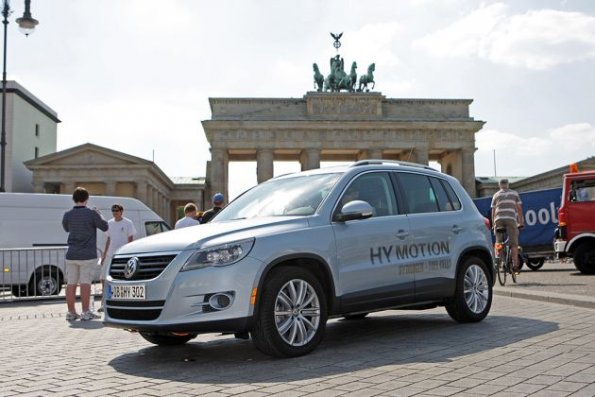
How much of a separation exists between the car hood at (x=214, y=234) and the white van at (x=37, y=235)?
888 centimetres

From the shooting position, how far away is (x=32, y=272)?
16469 millimetres

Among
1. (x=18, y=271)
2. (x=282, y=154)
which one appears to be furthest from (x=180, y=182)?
(x=18, y=271)

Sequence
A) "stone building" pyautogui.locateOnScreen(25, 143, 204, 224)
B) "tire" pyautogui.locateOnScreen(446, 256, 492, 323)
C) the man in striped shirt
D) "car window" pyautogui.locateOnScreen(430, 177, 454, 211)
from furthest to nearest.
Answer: "stone building" pyautogui.locateOnScreen(25, 143, 204, 224) < the man in striped shirt < "car window" pyautogui.locateOnScreen(430, 177, 454, 211) < "tire" pyautogui.locateOnScreen(446, 256, 492, 323)

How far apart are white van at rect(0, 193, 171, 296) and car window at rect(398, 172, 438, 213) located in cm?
891

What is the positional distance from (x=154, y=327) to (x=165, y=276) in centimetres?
43

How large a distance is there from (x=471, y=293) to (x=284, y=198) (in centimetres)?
269

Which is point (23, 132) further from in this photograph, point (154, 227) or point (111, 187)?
point (154, 227)

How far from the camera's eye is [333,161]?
79.4 metres

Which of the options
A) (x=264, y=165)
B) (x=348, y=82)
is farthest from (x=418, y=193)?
(x=348, y=82)

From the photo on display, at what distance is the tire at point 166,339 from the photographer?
6797mm

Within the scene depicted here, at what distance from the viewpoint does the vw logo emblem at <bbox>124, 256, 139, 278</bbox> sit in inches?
232

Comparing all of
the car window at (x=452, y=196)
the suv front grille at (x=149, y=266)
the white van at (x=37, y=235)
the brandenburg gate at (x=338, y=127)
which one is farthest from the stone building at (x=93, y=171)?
the suv front grille at (x=149, y=266)

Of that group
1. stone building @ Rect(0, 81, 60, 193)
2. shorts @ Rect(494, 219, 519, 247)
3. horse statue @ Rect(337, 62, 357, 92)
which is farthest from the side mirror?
horse statue @ Rect(337, 62, 357, 92)

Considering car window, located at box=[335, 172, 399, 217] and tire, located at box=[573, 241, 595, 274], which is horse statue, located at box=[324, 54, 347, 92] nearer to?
tire, located at box=[573, 241, 595, 274]
